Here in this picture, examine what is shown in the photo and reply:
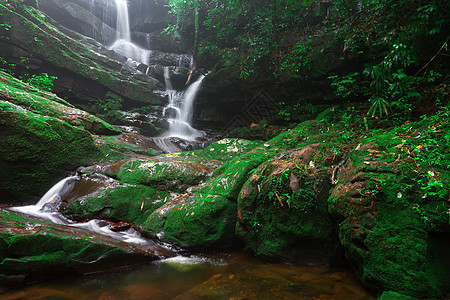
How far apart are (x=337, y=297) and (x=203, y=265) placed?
67.1 inches

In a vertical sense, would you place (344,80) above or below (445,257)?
above

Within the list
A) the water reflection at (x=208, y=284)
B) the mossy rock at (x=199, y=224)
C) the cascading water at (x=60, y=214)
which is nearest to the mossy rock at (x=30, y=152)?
the cascading water at (x=60, y=214)

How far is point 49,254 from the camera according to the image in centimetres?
254

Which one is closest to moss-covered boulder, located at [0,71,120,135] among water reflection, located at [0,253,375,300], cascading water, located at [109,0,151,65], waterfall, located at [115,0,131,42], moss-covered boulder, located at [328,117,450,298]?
water reflection, located at [0,253,375,300]

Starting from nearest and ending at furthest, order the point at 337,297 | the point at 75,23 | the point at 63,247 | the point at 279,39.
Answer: the point at 337,297
the point at 63,247
the point at 279,39
the point at 75,23

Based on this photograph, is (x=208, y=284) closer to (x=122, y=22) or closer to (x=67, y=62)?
(x=67, y=62)

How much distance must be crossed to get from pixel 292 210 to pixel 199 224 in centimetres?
154

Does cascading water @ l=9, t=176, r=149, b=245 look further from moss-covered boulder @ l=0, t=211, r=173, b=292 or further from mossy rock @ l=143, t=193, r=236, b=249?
moss-covered boulder @ l=0, t=211, r=173, b=292

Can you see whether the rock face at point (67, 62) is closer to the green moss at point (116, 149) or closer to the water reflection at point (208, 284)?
the green moss at point (116, 149)

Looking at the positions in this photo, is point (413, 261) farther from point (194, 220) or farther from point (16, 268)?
point (16, 268)

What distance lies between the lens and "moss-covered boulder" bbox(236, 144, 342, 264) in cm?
284

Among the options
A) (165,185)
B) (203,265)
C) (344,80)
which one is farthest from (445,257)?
(344,80)

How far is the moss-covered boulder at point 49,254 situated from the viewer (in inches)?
90.4

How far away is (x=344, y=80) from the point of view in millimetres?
6352
